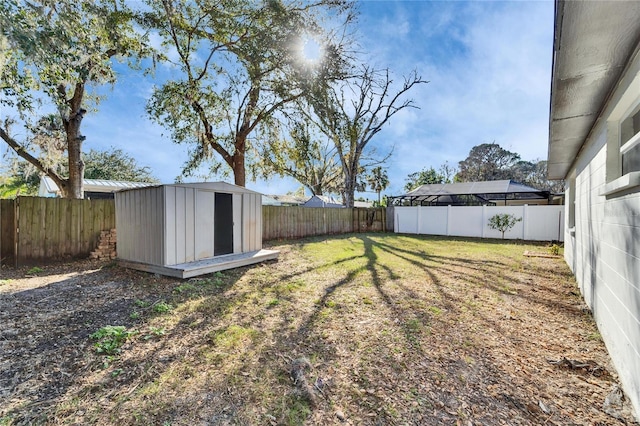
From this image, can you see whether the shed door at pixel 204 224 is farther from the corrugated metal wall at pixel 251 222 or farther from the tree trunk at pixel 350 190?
the tree trunk at pixel 350 190

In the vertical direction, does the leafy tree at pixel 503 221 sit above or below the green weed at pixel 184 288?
above

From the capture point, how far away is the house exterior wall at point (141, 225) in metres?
4.99

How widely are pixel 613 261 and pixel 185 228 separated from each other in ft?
19.2

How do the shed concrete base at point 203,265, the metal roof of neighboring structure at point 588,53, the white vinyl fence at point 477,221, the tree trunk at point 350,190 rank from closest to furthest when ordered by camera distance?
the metal roof of neighboring structure at point 588,53
the shed concrete base at point 203,265
the white vinyl fence at point 477,221
the tree trunk at point 350,190

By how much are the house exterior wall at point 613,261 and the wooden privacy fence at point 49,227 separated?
855 cm

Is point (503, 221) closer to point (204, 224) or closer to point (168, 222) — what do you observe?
point (204, 224)

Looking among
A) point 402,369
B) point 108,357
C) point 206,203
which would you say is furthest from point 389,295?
point 206,203

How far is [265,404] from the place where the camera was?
74.3 inches

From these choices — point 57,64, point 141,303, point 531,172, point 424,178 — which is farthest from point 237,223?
point 531,172

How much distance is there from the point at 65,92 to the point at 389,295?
1020 centimetres

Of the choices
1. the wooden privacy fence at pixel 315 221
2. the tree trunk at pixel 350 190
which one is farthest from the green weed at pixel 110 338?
the tree trunk at pixel 350 190

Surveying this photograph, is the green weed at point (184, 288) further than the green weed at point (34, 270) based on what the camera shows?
No

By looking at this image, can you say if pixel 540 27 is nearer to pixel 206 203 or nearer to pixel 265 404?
pixel 265 404

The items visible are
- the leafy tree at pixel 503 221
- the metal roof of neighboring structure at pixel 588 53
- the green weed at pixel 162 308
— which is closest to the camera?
the metal roof of neighboring structure at pixel 588 53
